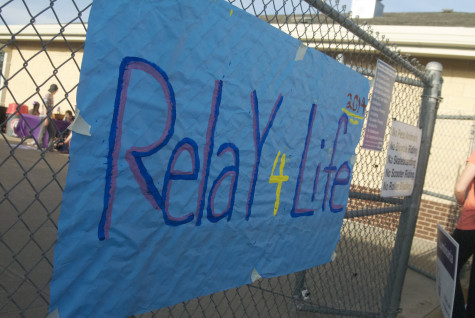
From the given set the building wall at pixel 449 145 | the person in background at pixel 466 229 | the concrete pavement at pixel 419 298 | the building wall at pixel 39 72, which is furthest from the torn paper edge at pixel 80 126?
the building wall at pixel 39 72

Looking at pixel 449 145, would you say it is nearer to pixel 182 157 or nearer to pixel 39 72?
pixel 182 157

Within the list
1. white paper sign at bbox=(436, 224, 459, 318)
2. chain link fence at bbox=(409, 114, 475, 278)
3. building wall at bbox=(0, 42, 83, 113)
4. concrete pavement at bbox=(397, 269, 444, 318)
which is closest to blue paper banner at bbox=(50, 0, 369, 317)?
white paper sign at bbox=(436, 224, 459, 318)

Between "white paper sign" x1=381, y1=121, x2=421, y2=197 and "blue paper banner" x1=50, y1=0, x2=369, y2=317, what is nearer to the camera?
"blue paper banner" x1=50, y1=0, x2=369, y2=317

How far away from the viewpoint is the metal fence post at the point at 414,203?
3990 mm

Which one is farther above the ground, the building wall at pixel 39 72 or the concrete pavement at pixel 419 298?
the building wall at pixel 39 72

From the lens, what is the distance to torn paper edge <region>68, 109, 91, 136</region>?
1.36 metres

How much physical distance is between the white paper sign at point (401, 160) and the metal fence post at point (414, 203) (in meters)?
0.12

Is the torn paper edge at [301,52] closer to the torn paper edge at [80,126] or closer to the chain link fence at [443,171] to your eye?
the torn paper edge at [80,126]

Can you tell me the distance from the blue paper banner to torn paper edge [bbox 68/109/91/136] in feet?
0.06

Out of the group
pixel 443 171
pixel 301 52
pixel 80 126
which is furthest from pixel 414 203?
pixel 443 171

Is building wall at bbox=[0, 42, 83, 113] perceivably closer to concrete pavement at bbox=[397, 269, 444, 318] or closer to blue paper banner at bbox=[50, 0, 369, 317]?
concrete pavement at bbox=[397, 269, 444, 318]

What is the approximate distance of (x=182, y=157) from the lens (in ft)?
5.61

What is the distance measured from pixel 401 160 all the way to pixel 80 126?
2.84 meters

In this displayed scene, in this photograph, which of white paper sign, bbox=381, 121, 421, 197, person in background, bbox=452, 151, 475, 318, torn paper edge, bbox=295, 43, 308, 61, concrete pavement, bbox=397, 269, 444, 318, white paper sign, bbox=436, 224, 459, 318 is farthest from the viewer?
concrete pavement, bbox=397, 269, 444, 318
